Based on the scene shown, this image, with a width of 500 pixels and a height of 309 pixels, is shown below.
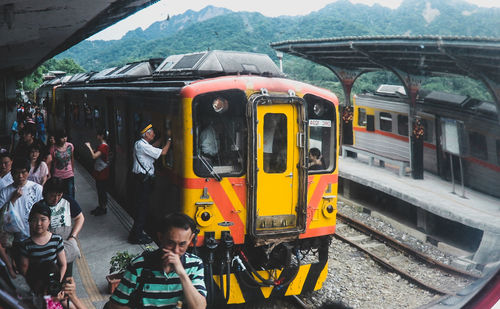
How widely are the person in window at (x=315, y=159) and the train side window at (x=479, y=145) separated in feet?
7.99

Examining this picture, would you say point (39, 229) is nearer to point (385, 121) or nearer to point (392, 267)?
point (392, 267)

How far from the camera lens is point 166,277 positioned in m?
2.06

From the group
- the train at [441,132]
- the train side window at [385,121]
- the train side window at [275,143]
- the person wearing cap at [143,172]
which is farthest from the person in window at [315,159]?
the train side window at [385,121]

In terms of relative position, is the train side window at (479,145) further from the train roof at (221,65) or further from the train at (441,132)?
the train roof at (221,65)

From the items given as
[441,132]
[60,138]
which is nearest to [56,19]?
[60,138]

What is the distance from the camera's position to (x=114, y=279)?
4.41 metres

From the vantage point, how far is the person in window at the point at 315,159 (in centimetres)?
504

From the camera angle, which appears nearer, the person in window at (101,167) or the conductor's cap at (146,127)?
the conductor's cap at (146,127)

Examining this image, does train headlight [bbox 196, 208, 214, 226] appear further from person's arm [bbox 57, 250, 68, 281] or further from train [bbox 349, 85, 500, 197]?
train [bbox 349, 85, 500, 197]

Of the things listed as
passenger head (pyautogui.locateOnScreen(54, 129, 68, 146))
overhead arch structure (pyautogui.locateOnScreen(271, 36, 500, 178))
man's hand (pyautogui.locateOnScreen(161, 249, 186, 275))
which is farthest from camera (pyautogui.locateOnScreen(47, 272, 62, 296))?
passenger head (pyautogui.locateOnScreen(54, 129, 68, 146))

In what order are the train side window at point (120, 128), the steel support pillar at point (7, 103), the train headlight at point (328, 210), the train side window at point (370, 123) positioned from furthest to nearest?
1. the train side window at point (370, 123)
2. the steel support pillar at point (7, 103)
3. the train side window at point (120, 128)
4. the train headlight at point (328, 210)

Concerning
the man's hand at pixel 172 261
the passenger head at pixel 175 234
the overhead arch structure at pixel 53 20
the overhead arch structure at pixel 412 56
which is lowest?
the man's hand at pixel 172 261

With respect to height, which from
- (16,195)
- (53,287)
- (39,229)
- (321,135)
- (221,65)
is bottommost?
(53,287)

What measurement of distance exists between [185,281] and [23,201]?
2.38 meters
